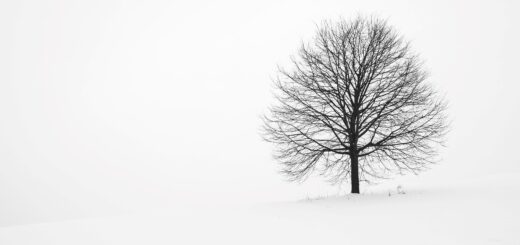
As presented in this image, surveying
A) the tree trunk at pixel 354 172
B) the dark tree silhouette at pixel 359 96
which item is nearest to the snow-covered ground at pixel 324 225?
the tree trunk at pixel 354 172

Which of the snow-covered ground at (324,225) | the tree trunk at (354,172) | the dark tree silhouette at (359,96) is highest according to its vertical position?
the dark tree silhouette at (359,96)

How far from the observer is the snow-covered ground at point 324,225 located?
8188mm

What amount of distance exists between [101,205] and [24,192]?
6009 cm

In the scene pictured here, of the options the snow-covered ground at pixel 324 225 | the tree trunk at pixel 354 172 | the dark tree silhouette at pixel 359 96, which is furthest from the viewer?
the tree trunk at pixel 354 172

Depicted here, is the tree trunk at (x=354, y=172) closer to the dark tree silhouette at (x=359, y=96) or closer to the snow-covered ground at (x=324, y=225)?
the dark tree silhouette at (x=359, y=96)

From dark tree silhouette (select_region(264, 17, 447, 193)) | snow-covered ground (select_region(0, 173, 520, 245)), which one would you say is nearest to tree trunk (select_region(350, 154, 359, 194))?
dark tree silhouette (select_region(264, 17, 447, 193))

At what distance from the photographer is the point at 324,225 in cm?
959

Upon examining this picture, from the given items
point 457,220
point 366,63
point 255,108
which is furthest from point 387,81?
point 255,108

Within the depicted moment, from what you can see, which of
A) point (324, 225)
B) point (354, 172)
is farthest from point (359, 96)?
point (324, 225)

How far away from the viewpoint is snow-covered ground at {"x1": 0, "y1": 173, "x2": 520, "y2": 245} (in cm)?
819

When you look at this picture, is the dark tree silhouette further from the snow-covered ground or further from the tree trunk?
the snow-covered ground

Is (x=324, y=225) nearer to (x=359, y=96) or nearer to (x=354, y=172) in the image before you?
(x=354, y=172)

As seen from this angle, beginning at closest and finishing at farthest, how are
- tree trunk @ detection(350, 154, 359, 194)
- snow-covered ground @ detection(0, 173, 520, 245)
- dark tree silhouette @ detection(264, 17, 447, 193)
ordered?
snow-covered ground @ detection(0, 173, 520, 245) → dark tree silhouette @ detection(264, 17, 447, 193) → tree trunk @ detection(350, 154, 359, 194)

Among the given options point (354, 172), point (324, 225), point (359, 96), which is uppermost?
point (359, 96)
